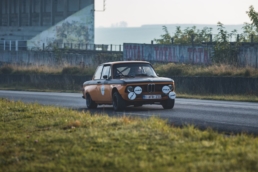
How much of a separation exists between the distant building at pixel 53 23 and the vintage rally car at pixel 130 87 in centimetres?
5871

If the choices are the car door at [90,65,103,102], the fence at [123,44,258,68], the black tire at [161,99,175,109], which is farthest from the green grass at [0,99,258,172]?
the fence at [123,44,258,68]

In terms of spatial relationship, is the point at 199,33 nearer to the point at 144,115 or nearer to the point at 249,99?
the point at 249,99

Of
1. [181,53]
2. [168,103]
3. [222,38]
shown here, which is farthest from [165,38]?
[168,103]

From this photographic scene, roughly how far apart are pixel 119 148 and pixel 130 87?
9259mm

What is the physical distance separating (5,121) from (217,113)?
5.57 meters

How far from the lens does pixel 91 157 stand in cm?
986

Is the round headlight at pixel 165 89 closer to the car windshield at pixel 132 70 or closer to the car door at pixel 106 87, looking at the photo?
the car windshield at pixel 132 70

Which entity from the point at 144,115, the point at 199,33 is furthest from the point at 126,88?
the point at 199,33

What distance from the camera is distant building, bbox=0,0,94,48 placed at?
8344 cm

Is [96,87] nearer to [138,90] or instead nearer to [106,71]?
[106,71]

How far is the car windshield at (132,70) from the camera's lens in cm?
2098

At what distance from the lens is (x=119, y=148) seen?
34.7ft

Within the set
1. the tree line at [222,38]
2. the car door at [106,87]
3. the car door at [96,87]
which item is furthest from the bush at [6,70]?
the car door at [106,87]

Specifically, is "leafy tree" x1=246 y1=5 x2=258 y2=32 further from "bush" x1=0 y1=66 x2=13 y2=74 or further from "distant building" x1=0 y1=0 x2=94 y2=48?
"distant building" x1=0 y1=0 x2=94 y2=48
